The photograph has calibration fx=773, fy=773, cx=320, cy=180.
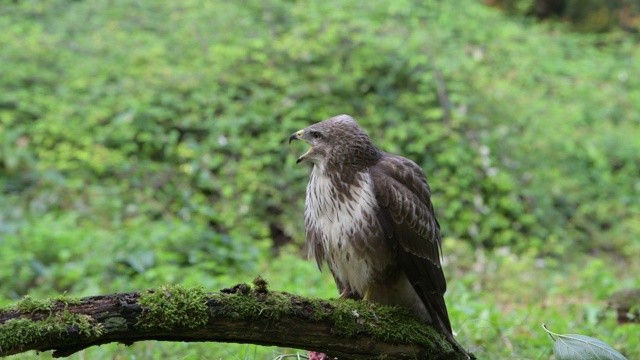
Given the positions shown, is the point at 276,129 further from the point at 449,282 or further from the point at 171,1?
the point at 171,1

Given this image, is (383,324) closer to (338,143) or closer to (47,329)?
(338,143)

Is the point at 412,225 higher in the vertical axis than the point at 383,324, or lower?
higher

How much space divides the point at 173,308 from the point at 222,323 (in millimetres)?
228

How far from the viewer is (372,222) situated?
377cm

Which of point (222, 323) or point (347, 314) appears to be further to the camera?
point (347, 314)

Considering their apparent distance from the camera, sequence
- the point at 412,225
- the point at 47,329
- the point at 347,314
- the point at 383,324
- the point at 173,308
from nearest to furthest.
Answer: the point at 47,329, the point at 173,308, the point at 347,314, the point at 383,324, the point at 412,225

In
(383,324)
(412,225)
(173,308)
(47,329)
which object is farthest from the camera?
(412,225)

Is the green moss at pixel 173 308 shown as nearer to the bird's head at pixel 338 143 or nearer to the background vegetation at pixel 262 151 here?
the bird's head at pixel 338 143

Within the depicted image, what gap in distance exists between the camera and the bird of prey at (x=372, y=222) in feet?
12.4

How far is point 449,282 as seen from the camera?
8.20 meters

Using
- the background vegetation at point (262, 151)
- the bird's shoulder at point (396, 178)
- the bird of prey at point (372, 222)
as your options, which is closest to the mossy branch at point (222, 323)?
the bird of prey at point (372, 222)

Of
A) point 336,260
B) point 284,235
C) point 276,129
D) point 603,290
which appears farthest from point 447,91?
point 336,260

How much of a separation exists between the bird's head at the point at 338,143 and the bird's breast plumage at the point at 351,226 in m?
0.08

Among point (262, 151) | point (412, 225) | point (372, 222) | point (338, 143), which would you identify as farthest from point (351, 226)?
point (262, 151)
